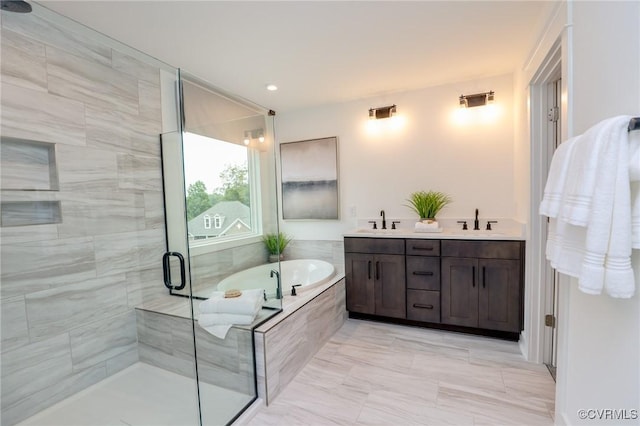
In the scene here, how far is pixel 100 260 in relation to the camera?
6.88 ft

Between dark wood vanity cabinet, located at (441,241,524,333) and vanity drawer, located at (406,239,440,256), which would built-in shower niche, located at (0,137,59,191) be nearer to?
vanity drawer, located at (406,239,440,256)

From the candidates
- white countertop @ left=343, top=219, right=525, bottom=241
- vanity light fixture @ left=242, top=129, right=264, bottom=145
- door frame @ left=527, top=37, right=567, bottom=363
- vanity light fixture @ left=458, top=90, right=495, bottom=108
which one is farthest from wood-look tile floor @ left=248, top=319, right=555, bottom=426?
vanity light fixture @ left=458, top=90, right=495, bottom=108

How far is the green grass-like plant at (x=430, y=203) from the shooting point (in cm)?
293

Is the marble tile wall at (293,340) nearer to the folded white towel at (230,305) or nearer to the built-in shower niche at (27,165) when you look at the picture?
the folded white towel at (230,305)

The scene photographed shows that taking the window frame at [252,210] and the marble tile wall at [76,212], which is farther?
the window frame at [252,210]

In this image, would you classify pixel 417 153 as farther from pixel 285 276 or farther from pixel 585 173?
pixel 585 173

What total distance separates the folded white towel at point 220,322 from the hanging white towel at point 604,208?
5.67 feet

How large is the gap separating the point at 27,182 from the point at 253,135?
1.49 meters

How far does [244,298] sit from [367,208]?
6.22 feet

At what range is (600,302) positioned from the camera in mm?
1135

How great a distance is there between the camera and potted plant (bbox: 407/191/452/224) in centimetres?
293

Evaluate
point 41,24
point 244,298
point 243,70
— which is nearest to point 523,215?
point 244,298

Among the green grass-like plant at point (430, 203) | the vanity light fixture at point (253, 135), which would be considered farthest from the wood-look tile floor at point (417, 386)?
the vanity light fixture at point (253, 135)

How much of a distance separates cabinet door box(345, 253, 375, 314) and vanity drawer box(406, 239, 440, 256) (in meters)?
0.41
